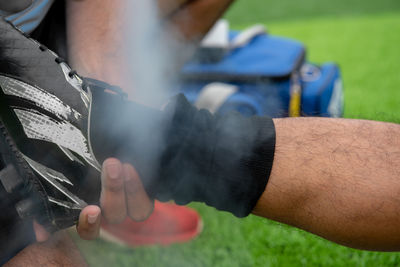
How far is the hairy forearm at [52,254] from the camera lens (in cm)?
63

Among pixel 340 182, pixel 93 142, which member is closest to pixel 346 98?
pixel 340 182

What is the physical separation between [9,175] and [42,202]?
2.5 inches

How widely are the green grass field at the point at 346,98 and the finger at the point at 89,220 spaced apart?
317mm

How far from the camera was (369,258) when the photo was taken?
94 centimetres

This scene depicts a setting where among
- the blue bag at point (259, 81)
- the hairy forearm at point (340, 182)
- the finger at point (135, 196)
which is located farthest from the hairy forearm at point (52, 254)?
the blue bag at point (259, 81)

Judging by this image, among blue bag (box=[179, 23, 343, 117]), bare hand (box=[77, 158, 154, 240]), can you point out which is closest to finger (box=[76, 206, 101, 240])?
bare hand (box=[77, 158, 154, 240])

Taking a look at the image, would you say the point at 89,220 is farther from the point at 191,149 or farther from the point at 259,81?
the point at 259,81

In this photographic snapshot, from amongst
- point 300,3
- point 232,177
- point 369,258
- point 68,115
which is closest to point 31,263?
point 68,115

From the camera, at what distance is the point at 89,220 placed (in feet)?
2.10

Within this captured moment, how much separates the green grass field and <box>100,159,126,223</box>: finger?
0.93 ft

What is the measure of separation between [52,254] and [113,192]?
14 cm

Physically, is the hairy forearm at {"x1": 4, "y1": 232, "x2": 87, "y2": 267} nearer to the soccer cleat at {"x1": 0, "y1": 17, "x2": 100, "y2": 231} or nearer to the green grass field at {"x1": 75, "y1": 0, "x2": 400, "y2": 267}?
the soccer cleat at {"x1": 0, "y1": 17, "x2": 100, "y2": 231}

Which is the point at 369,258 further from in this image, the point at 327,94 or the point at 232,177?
the point at 327,94

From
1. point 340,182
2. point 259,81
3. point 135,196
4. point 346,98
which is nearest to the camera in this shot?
point 340,182
